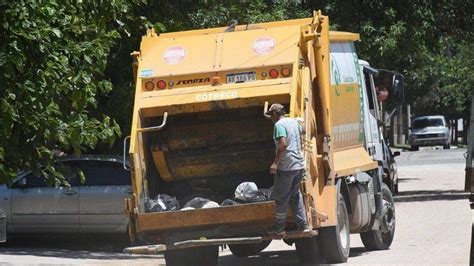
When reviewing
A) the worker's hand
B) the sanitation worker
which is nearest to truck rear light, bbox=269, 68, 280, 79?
the sanitation worker

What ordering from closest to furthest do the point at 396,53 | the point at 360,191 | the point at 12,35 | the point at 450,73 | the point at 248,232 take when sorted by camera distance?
the point at 12,35, the point at 248,232, the point at 360,191, the point at 396,53, the point at 450,73

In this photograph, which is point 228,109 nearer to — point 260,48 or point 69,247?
point 260,48

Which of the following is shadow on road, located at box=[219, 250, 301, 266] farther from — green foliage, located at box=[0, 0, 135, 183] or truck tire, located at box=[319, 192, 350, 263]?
green foliage, located at box=[0, 0, 135, 183]

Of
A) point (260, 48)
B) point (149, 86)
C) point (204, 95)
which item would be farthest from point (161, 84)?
point (260, 48)

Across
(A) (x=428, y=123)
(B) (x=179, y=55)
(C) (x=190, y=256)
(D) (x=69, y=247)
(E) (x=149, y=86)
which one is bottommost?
(D) (x=69, y=247)

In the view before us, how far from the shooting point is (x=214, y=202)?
13.1 meters

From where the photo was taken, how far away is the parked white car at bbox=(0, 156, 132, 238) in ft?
56.6

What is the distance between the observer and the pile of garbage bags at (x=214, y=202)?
41.9 ft

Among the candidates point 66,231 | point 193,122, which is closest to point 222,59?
point 193,122

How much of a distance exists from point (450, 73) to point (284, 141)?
5118 cm

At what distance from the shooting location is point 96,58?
1344 cm

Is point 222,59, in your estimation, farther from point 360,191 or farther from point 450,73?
point 450,73

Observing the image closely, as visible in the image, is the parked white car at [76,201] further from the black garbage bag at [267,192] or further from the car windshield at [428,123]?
the car windshield at [428,123]

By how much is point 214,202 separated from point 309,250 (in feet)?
5.05
